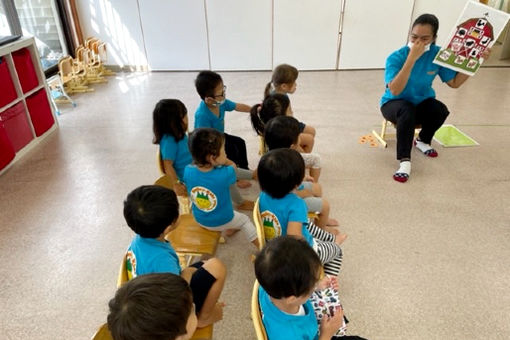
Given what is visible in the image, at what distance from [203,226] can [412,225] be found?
1.32 meters

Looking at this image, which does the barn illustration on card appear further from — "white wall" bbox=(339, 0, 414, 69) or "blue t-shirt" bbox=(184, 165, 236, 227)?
"white wall" bbox=(339, 0, 414, 69)

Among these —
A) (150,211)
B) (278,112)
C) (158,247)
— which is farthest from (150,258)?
(278,112)

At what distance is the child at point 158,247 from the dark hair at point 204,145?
1.25ft

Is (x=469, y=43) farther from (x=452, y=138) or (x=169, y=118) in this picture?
(x=169, y=118)

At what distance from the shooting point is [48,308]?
179cm

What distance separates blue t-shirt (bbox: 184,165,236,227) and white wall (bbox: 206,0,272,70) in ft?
13.2

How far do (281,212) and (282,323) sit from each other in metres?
0.53

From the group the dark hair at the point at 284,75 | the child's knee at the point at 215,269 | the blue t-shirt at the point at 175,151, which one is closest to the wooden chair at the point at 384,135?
the dark hair at the point at 284,75

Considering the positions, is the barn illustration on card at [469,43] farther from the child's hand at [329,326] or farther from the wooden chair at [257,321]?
the wooden chair at [257,321]

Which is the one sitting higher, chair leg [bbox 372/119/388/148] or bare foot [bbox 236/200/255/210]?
chair leg [bbox 372/119/388/148]

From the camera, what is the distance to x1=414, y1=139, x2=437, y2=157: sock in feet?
9.93

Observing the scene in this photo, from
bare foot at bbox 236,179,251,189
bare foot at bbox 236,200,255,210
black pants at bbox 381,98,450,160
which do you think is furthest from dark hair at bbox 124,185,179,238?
black pants at bbox 381,98,450,160

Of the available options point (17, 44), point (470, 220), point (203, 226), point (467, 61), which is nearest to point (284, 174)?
point (203, 226)

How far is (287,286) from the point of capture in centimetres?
99
